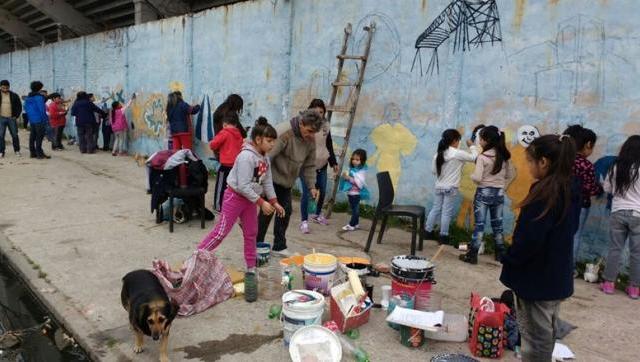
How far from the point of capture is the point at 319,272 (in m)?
4.56

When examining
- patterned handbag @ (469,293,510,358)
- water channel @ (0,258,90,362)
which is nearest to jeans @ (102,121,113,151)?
water channel @ (0,258,90,362)

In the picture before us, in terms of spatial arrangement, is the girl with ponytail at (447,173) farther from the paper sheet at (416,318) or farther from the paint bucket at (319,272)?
the paper sheet at (416,318)

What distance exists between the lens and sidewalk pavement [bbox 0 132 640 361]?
3855 millimetres

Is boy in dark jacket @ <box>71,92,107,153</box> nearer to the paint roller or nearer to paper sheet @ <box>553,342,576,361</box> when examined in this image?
the paint roller

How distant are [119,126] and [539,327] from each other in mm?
13129

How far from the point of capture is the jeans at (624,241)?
5.05 m

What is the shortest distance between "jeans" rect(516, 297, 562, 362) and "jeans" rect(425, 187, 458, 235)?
3299mm

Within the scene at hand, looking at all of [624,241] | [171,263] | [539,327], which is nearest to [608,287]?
[624,241]

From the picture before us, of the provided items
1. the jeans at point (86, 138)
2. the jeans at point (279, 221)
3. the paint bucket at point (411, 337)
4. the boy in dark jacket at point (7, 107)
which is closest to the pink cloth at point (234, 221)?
the jeans at point (279, 221)

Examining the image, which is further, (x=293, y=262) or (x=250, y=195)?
(x=293, y=262)

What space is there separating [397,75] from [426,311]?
14.5 feet

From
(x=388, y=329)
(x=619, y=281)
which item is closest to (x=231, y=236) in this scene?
(x=388, y=329)

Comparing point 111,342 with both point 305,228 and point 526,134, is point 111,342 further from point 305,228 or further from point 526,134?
point 526,134

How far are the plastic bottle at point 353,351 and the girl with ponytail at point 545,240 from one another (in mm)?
1147
